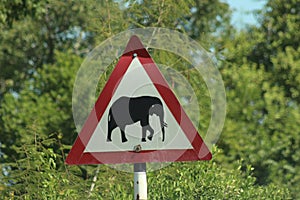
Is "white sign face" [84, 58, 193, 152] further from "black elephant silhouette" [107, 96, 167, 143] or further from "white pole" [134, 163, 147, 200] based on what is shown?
"white pole" [134, 163, 147, 200]

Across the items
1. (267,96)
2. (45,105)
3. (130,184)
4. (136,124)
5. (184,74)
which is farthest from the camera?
(45,105)

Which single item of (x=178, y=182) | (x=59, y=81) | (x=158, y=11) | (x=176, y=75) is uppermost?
(x=59, y=81)

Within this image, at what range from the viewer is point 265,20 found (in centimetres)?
2000

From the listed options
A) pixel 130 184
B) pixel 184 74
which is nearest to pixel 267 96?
pixel 184 74

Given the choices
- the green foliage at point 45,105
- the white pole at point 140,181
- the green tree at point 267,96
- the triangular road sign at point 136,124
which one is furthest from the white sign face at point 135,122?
the green foliage at point 45,105

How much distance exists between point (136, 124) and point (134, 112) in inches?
2.9

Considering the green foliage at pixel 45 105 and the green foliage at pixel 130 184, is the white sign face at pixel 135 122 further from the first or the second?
the green foliage at pixel 45 105

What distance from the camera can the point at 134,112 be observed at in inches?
185

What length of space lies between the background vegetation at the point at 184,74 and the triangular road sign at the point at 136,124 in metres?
1.93

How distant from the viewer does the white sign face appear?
4.69m

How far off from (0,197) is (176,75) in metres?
2.25

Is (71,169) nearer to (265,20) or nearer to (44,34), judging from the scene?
(265,20)

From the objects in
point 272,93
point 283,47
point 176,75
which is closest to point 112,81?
point 176,75

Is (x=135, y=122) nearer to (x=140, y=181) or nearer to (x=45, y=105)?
(x=140, y=181)
